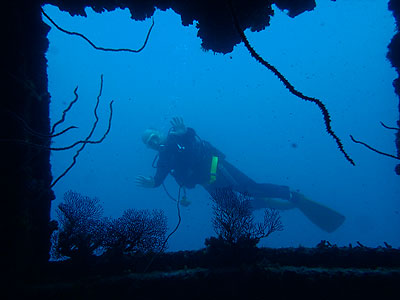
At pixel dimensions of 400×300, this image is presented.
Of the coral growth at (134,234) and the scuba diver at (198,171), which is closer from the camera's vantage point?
the coral growth at (134,234)

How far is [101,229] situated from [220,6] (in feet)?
12.1

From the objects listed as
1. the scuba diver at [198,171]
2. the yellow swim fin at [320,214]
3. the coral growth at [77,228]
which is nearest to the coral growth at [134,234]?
the coral growth at [77,228]

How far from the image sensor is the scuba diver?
1010 cm

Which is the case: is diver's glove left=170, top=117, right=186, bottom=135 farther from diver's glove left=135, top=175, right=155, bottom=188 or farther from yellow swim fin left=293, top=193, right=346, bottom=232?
yellow swim fin left=293, top=193, right=346, bottom=232

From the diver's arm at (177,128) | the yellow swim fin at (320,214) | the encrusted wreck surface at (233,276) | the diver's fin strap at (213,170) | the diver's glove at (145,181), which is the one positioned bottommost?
the encrusted wreck surface at (233,276)

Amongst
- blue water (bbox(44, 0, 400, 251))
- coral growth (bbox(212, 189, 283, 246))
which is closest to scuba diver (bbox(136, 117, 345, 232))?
coral growth (bbox(212, 189, 283, 246))

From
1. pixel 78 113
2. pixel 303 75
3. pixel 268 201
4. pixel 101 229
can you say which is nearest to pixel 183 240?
pixel 268 201

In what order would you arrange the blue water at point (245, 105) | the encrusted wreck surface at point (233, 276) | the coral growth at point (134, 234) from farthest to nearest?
the blue water at point (245, 105), the coral growth at point (134, 234), the encrusted wreck surface at point (233, 276)

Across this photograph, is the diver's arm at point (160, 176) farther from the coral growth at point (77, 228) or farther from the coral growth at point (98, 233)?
the coral growth at point (98, 233)

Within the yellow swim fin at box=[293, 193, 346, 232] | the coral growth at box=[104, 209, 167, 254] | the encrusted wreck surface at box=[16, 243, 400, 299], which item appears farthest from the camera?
the yellow swim fin at box=[293, 193, 346, 232]

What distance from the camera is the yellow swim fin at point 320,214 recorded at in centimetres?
1123

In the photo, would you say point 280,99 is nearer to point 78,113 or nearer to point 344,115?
point 344,115

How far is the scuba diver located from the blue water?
64.0 metres

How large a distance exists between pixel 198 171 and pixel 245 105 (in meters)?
101
